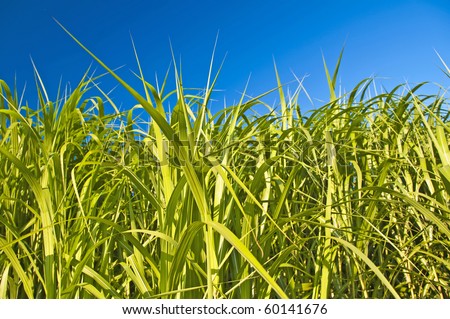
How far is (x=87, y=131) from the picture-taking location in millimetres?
1750

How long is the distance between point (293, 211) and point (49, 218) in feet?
→ 2.48

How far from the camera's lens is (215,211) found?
1.16 metres

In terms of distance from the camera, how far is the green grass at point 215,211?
3.56 feet

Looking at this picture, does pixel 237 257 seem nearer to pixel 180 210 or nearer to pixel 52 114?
pixel 180 210

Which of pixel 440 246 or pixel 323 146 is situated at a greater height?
pixel 323 146

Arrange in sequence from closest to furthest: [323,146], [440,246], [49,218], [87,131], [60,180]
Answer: [49,218] < [60,180] < [440,246] < [323,146] < [87,131]

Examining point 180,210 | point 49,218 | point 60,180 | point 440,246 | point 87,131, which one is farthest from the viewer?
point 87,131

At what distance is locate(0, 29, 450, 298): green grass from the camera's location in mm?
1085

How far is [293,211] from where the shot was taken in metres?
1.51
